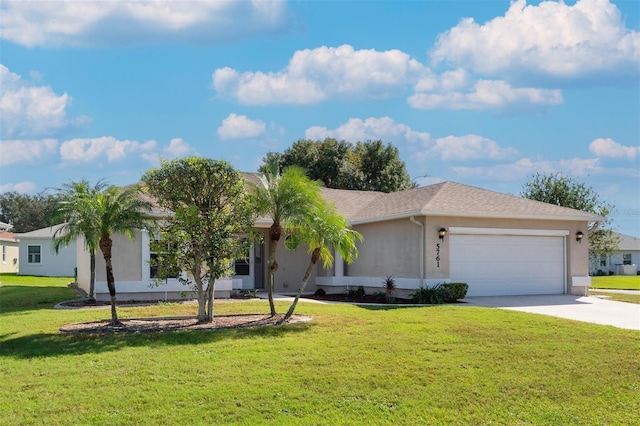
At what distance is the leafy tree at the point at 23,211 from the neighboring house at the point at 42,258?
2878 cm

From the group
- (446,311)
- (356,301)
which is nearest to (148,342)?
(446,311)

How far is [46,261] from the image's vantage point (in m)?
38.8

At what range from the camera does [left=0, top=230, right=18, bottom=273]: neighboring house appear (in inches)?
1681

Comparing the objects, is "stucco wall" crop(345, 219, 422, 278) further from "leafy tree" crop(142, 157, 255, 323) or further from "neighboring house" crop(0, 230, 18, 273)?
"neighboring house" crop(0, 230, 18, 273)

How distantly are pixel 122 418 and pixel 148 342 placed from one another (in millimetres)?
3619

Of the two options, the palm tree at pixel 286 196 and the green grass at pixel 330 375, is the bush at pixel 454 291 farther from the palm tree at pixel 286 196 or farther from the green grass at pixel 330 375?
the palm tree at pixel 286 196

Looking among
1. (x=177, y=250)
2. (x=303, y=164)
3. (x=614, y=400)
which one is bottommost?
(x=614, y=400)

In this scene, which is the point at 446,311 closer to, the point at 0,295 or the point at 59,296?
the point at 59,296

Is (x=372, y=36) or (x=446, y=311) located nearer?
(x=446, y=311)

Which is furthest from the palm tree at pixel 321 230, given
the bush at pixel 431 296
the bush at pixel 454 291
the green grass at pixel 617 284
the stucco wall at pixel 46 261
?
the stucco wall at pixel 46 261

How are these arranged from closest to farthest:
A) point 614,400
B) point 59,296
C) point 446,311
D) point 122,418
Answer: point 122,418
point 614,400
point 446,311
point 59,296

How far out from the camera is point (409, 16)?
1656 cm

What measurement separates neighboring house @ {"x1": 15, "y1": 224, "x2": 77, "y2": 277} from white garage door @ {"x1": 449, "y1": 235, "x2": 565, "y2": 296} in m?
27.6

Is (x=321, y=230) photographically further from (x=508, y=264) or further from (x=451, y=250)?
(x=508, y=264)
